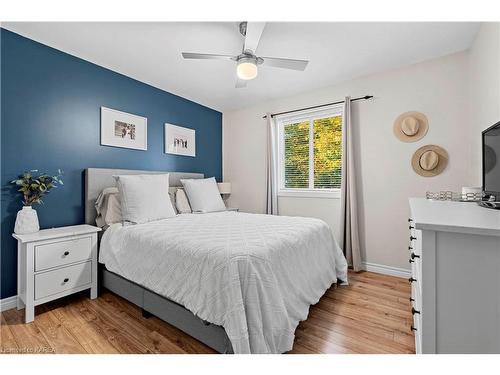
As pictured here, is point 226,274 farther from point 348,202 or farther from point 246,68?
point 348,202

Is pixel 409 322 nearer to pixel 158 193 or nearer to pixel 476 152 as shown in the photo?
pixel 476 152

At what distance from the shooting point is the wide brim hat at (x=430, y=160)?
8.21ft

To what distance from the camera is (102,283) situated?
7.55 feet

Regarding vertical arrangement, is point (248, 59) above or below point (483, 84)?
above

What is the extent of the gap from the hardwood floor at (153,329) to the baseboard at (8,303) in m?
0.06

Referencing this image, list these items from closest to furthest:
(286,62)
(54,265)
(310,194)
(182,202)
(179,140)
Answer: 1. (54,265)
2. (286,62)
3. (182,202)
4. (310,194)
5. (179,140)

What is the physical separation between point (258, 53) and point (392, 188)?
216 cm

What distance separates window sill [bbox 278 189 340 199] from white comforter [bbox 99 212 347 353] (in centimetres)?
107

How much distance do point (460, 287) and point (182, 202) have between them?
277cm

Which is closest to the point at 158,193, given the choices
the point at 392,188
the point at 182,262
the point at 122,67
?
the point at 182,262

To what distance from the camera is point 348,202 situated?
9.80 ft

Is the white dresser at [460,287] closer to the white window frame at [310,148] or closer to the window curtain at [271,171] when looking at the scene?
the white window frame at [310,148]

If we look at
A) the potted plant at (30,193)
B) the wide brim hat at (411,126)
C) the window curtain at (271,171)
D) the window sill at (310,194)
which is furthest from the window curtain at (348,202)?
the potted plant at (30,193)

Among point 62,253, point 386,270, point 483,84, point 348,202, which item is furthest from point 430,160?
point 62,253
